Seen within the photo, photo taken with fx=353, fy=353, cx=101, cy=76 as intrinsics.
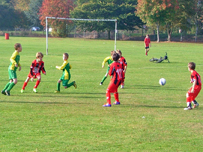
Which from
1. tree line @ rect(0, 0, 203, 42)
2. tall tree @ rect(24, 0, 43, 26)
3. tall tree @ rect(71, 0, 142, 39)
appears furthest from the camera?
tall tree @ rect(24, 0, 43, 26)

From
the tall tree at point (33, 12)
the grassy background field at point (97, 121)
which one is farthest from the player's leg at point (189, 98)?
the tall tree at point (33, 12)

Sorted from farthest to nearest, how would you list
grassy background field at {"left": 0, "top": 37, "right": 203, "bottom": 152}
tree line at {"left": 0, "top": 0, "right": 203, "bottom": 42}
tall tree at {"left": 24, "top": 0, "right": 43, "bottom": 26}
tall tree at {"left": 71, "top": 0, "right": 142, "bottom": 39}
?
tall tree at {"left": 24, "top": 0, "right": 43, "bottom": 26} < tall tree at {"left": 71, "top": 0, "right": 142, "bottom": 39} < tree line at {"left": 0, "top": 0, "right": 203, "bottom": 42} < grassy background field at {"left": 0, "top": 37, "right": 203, "bottom": 152}

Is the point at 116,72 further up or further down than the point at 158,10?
further down

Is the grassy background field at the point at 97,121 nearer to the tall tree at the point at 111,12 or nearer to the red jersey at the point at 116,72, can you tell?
the red jersey at the point at 116,72

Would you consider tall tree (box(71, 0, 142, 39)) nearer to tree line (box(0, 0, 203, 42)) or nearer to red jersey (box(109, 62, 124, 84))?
tree line (box(0, 0, 203, 42))

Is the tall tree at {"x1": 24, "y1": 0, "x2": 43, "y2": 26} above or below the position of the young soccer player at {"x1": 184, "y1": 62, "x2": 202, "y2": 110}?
above

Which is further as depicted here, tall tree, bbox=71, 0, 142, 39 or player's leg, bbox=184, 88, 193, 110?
tall tree, bbox=71, 0, 142, 39

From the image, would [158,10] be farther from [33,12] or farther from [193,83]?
[193,83]

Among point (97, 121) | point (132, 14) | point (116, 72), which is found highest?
point (132, 14)

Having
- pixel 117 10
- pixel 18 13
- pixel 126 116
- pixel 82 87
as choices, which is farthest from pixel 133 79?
pixel 18 13

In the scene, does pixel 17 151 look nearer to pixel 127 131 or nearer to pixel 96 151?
pixel 96 151

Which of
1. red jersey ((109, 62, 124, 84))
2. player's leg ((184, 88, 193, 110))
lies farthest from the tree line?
player's leg ((184, 88, 193, 110))

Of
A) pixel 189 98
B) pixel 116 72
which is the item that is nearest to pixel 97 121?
pixel 116 72

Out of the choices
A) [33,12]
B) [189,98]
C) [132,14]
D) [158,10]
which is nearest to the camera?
[189,98]
